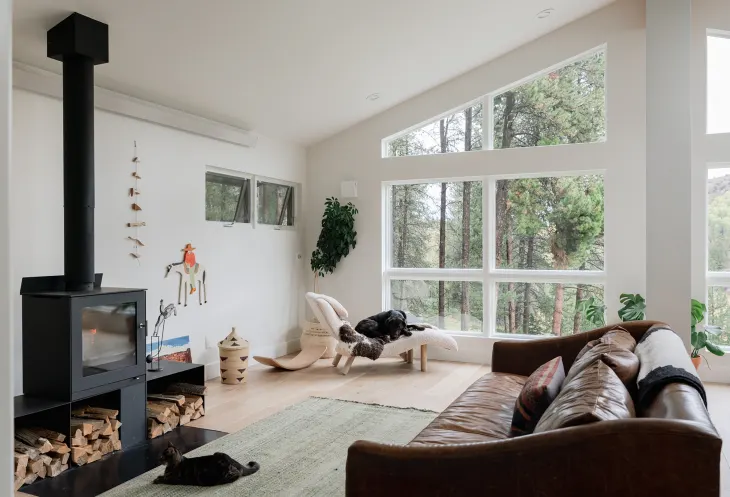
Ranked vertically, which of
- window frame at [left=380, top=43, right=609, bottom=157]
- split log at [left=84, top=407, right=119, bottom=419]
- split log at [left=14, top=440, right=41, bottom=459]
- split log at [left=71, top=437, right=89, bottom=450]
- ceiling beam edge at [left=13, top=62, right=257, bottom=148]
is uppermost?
window frame at [left=380, top=43, right=609, bottom=157]

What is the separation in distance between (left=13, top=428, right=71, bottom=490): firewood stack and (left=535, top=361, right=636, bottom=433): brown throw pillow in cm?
255

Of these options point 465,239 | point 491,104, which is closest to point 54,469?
point 465,239

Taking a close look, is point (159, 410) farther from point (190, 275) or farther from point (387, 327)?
point (387, 327)

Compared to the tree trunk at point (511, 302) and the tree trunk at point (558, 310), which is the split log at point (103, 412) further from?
the tree trunk at point (558, 310)

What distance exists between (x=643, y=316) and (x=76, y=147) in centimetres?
451

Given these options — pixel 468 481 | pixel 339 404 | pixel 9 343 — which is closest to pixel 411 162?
pixel 339 404

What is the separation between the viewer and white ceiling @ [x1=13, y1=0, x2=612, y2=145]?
3652mm

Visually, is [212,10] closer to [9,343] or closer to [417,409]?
[417,409]

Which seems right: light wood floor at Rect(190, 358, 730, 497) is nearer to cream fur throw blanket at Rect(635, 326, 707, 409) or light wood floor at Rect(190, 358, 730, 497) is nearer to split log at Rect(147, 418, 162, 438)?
split log at Rect(147, 418, 162, 438)

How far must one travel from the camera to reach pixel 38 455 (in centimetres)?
293

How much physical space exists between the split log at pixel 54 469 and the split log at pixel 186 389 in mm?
1026

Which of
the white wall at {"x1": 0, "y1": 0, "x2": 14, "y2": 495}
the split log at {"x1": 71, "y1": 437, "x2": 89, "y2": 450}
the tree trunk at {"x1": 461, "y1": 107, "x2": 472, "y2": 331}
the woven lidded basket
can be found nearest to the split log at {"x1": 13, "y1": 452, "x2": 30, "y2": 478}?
the split log at {"x1": 71, "y1": 437, "x2": 89, "y2": 450}

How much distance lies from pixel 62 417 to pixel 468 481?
2.53m

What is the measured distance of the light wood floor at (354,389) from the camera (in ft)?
13.5
